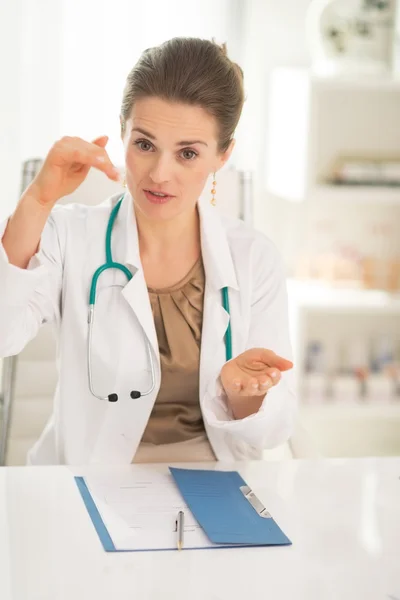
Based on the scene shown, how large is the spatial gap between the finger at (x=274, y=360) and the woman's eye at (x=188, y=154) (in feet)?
1.44

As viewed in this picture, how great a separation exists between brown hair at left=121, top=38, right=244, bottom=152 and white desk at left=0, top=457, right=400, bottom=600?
705 millimetres

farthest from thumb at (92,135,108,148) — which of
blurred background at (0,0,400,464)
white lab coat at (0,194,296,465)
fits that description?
blurred background at (0,0,400,464)

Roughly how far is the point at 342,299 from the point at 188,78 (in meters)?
1.58

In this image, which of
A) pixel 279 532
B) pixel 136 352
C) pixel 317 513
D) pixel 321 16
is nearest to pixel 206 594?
pixel 279 532

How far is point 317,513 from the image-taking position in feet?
4.24

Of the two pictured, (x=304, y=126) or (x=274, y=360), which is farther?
(x=304, y=126)

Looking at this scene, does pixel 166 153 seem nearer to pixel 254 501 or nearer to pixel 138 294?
pixel 138 294

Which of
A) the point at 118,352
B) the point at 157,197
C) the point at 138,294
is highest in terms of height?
the point at 157,197

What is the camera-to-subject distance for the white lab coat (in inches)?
63.8

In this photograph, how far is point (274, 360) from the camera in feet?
4.52

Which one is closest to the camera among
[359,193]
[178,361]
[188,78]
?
[188,78]

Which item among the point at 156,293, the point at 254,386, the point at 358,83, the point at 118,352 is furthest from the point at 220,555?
the point at 358,83

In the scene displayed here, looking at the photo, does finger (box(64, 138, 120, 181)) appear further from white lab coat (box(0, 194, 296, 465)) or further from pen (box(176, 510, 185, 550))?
pen (box(176, 510, 185, 550))

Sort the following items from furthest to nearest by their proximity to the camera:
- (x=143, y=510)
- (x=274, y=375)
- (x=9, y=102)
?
(x=9, y=102)
(x=274, y=375)
(x=143, y=510)
